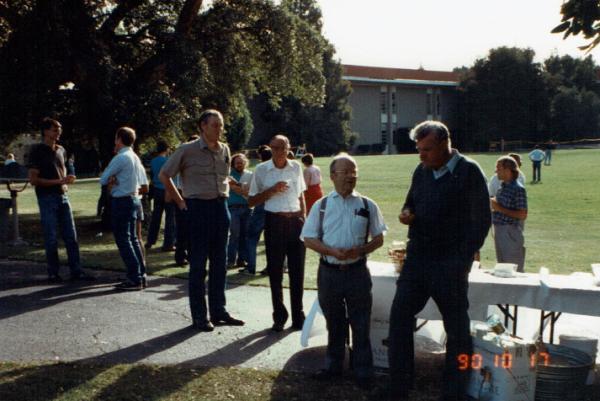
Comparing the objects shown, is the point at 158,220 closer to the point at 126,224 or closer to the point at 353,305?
the point at 126,224

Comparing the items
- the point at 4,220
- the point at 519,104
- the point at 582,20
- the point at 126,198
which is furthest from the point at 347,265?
the point at 519,104

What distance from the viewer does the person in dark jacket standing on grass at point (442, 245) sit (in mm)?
4887

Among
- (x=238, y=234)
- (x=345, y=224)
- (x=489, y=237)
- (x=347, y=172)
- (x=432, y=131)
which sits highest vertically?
(x=432, y=131)

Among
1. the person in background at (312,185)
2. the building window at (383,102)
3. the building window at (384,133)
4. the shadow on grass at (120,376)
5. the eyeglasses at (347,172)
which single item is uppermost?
the building window at (383,102)

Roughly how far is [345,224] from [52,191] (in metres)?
5.25

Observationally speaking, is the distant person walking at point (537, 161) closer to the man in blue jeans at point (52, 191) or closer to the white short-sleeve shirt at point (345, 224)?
the man in blue jeans at point (52, 191)

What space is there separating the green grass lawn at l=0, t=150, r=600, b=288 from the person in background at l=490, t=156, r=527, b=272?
2.79m

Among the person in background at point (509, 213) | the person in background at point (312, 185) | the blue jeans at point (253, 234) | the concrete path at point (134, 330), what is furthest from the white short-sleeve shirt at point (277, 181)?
the person in background at point (312, 185)

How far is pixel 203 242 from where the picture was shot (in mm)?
7012

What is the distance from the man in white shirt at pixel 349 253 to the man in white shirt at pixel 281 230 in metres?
1.45

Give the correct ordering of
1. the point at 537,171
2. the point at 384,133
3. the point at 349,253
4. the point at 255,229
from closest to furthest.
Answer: the point at 349,253 → the point at 255,229 → the point at 537,171 → the point at 384,133

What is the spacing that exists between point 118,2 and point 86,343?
40.4 ft

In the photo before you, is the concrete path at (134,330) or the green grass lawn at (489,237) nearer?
the concrete path at (134,330)

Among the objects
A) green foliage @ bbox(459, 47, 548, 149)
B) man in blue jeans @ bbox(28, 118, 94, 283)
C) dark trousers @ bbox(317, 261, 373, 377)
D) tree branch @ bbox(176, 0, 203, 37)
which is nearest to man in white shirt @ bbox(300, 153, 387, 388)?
dark trousers @ bbox(317, 261, 373, 377)
